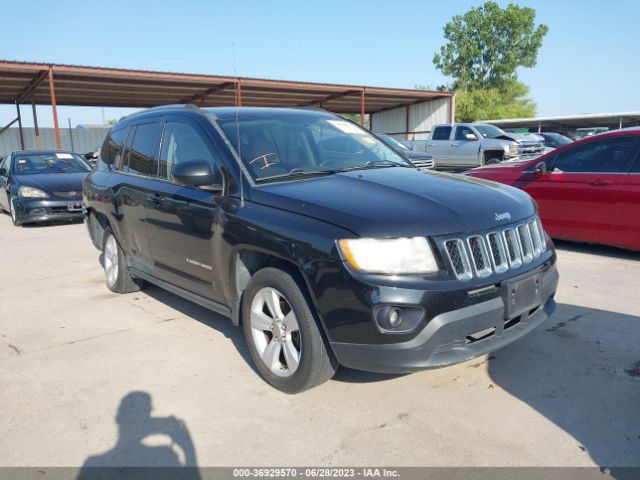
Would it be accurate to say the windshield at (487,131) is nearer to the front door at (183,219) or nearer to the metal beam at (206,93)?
the metal beam at (206,93)

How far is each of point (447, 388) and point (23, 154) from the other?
1138 centimetres

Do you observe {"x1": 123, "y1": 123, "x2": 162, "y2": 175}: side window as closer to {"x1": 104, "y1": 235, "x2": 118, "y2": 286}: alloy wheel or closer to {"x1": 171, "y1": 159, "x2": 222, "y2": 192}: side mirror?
{"x1": 104, "y1": 235, "x2": 118, "y2": 286}: alloy wheel

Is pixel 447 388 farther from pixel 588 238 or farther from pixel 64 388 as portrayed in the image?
pixel 588 238

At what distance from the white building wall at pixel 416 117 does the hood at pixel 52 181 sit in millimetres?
22276

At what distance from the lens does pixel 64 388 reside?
3.56m

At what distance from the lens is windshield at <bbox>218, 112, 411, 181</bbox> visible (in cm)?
375

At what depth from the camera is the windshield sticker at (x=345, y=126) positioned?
14.9 feet

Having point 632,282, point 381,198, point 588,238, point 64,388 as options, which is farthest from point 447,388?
point 588,238

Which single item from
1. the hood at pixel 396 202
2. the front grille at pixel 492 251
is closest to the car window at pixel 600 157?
the hood at pixel 396 202

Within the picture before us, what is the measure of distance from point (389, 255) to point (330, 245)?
1.04ft

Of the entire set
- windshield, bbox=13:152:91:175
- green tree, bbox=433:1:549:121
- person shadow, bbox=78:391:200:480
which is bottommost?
person shadow, bbox=78:391:200:480

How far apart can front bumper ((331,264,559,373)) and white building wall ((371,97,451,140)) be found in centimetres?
2797

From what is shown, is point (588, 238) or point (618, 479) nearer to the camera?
point (618, 479)

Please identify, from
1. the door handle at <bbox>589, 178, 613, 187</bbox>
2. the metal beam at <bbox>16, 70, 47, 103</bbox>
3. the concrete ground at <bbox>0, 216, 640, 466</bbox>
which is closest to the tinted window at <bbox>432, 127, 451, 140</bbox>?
the door handle at <bbox>589, 178, 613, 187</bbox>
